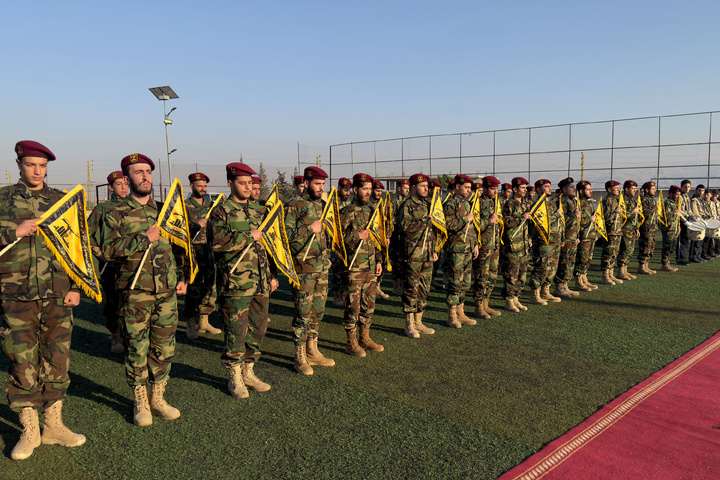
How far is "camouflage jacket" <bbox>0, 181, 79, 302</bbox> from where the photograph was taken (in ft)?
10.7

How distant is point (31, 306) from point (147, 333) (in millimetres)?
821

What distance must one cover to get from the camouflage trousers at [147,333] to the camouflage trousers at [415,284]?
3121mm

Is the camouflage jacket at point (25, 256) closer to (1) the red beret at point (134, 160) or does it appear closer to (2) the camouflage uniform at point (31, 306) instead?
(2) the camouflage uniform at point (31, 306)

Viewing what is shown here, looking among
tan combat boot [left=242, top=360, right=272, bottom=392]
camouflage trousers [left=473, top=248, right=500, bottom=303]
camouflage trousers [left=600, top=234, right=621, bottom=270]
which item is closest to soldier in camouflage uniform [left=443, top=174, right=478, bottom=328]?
camouflage trousers [left=473, top=248, right=500, bottom=303]

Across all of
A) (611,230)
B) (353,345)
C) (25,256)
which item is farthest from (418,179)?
(611,230)

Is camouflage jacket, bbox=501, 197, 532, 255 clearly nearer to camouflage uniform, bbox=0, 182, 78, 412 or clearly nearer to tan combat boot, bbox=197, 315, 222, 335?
tan combat boot, bbox=197, 315, 222, 335

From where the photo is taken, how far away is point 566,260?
28.2ft

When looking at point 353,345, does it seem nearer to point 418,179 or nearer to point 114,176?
point 418,179

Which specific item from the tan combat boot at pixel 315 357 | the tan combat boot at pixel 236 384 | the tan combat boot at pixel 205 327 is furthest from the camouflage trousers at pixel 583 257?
the tan combat boot at pixel 236 384

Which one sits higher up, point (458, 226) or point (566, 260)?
point (458, 226)

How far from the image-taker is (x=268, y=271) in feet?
14.5

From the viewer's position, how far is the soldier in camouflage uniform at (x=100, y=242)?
3846 mm

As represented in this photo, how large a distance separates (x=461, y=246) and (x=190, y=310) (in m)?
3.74

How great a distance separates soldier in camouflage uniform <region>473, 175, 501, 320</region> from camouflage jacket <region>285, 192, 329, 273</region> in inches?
117
